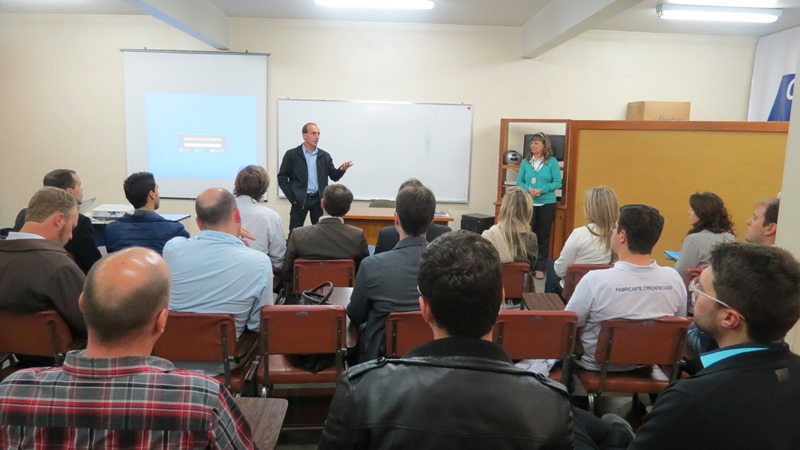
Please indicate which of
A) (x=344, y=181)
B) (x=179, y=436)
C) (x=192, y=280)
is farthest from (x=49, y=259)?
(x=344, y=181)

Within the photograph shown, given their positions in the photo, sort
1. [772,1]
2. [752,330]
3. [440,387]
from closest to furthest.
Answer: [440,387], [752,330], [772,1]

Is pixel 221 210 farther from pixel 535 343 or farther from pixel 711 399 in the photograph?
pixel 711 399

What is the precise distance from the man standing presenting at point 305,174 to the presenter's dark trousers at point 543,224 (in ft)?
7.85

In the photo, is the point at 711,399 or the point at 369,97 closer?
the point at 711,399

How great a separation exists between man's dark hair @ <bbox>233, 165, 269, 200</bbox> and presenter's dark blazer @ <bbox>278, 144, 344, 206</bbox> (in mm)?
1812

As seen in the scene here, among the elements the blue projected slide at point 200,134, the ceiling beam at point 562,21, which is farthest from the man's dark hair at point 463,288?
the blue projected slide at point 200,134

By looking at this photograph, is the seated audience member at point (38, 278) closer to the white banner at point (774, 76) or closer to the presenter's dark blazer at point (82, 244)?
the presenter's dark blazer at point (82, 244)

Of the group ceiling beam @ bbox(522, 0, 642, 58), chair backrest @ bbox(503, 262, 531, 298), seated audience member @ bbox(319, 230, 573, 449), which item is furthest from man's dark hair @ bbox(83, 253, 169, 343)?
ceiling beam @ bbox(522, 0, 642, 58)

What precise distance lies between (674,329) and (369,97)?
17.4 feet

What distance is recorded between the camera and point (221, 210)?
2467mm

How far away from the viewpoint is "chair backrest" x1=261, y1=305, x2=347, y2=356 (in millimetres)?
2193

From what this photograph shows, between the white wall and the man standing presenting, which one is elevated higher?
the white wall

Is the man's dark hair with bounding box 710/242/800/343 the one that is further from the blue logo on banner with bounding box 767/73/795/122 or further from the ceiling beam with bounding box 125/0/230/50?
the blue logo on banner with bounding box 767/73/795/122

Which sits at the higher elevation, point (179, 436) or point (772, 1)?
point (772, 1)
